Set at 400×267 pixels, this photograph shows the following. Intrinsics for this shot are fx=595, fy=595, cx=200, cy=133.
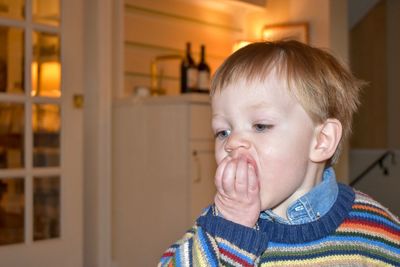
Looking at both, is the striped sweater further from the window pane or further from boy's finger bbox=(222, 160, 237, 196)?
the window pane

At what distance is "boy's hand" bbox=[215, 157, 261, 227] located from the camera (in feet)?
2.86

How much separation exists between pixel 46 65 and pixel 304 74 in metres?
2.08

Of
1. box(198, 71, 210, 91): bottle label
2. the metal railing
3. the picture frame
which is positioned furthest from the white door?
the metal railing

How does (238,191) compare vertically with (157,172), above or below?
above

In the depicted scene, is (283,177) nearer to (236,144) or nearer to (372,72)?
(236,144)

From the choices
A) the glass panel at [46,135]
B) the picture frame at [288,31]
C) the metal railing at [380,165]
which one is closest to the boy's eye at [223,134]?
the glass panel at [46,135]

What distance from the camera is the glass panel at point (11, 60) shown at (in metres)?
2.67

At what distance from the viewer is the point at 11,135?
268 cm

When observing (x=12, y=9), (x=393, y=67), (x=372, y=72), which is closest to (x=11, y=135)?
(x=12, y=9)

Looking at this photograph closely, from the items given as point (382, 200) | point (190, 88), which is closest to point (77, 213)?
point (190, 88)

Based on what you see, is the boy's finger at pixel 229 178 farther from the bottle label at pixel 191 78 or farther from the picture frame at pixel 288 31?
the picture frame at pixel 288 31

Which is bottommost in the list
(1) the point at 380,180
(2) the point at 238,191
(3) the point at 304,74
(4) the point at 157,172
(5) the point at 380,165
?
(1) the point at 380,180

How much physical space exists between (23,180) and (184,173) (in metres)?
0.74

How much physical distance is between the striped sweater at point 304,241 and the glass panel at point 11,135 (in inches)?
72.9
